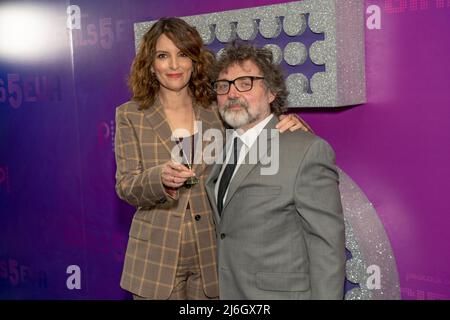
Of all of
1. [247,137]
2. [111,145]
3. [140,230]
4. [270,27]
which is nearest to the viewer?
[247,137]

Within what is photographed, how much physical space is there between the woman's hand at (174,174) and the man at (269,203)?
0.13 metres

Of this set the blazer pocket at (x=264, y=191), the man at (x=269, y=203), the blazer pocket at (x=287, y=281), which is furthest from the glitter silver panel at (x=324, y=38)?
the blazer pocket at (x=287, y=281)

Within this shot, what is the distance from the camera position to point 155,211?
2.20 m

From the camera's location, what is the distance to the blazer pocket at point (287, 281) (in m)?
1.85

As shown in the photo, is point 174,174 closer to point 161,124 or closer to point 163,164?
point 163,164

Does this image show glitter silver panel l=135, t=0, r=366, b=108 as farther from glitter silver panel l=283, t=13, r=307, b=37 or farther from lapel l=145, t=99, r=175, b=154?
lapel l=145, t=99, r=175, b=154

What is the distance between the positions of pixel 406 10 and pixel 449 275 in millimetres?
946

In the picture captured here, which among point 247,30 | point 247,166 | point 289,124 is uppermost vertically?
point 247,30

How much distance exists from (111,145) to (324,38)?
1.61m

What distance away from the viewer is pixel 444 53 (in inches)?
82.8

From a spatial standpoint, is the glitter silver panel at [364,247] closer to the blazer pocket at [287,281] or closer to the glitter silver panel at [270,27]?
the blazer pocket at [287,281]

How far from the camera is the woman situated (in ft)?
7.07

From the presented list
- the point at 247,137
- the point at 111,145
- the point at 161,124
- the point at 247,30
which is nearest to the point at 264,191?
the point at 247,137

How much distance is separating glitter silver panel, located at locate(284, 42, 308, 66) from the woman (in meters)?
0.30
